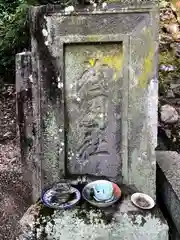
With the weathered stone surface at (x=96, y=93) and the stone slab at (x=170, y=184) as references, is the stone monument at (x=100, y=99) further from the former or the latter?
the stone slab at (x=170, y=184)

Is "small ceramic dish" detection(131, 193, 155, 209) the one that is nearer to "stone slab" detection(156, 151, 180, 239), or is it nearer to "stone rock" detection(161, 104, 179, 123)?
"stone slab" detection(156, 151, 180, 239)

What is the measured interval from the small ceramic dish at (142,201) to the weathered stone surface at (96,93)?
95 mm

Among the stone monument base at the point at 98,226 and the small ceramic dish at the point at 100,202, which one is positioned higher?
the small ceramic dish at the point at 100,202

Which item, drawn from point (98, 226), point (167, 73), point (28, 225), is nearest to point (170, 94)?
point (167, 73)

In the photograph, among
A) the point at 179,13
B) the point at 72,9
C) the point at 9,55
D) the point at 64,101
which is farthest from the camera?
the point at 9,55

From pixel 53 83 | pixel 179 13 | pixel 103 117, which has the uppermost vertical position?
pixel 179 13

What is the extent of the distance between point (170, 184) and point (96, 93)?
0.77 meters

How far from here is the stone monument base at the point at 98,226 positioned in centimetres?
202

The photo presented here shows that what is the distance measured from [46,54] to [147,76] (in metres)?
0.65

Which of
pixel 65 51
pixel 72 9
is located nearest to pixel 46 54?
pixel 65 51

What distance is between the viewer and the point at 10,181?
11.8 feet

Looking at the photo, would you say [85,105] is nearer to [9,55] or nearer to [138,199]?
[138,199]

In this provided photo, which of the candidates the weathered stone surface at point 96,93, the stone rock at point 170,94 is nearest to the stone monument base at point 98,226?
the weathered stone surface at point 96,93

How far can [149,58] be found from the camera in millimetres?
2156
